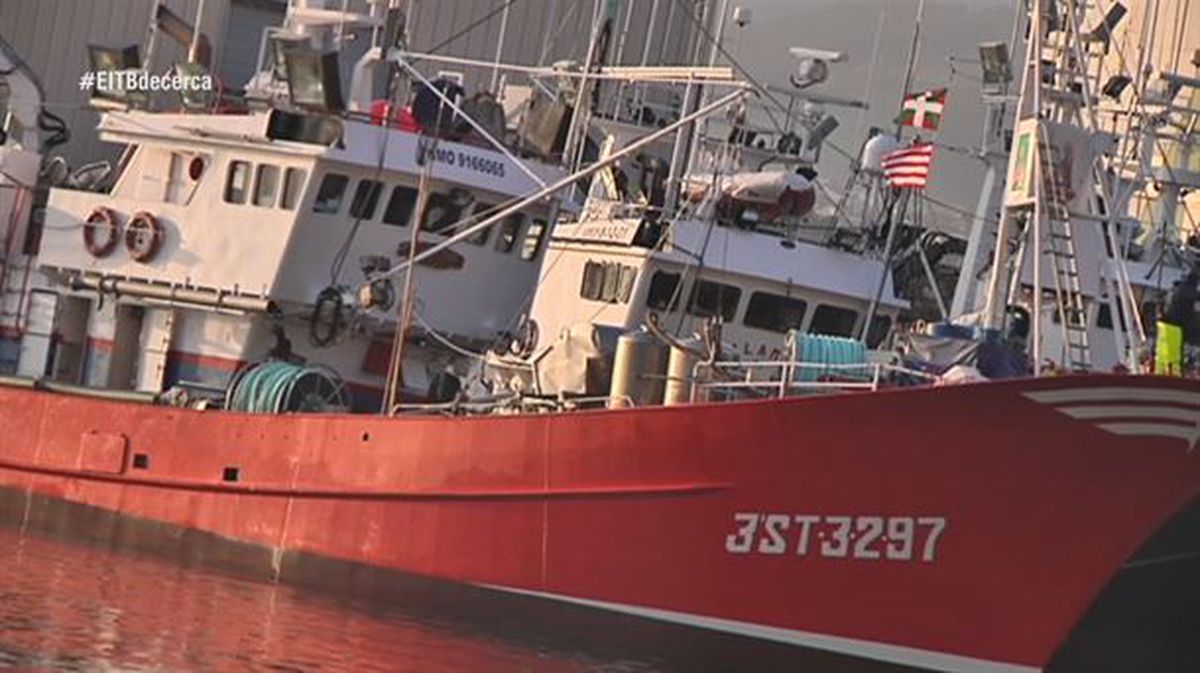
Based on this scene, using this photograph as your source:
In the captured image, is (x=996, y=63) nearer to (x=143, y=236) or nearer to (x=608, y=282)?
(x=608, y=282)

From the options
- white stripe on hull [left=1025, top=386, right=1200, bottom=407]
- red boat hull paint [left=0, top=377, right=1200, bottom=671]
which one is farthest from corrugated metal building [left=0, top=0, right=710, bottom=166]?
white stripe on hull [left=1025, top=386, right=1200, bottom=407]

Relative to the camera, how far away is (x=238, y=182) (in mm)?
23250

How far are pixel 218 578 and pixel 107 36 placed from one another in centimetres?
1442

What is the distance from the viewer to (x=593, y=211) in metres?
22.0

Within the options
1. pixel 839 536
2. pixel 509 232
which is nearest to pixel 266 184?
pixel 509 232

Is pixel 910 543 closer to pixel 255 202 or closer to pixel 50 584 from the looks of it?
pixel 50 584

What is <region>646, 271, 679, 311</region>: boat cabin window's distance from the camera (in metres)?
20.7

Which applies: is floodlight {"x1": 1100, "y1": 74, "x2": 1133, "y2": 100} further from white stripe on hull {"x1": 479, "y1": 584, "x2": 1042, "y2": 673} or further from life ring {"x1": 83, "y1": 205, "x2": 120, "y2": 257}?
white stripe on hull {"x1": 479, "y1": 584, "x2": 1042, "y2": 673}

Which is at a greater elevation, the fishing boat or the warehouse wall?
the warehouse wall

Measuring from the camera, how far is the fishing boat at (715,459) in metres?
16.3

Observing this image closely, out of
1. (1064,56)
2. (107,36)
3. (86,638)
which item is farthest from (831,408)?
(107,36)

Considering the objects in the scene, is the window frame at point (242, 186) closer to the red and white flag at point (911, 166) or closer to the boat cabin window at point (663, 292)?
the boat cabin window at point (663, 292)

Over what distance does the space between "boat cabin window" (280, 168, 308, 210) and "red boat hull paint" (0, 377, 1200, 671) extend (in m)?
4.05

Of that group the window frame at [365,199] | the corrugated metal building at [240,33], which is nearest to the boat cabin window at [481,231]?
the window frame at [365,199]
